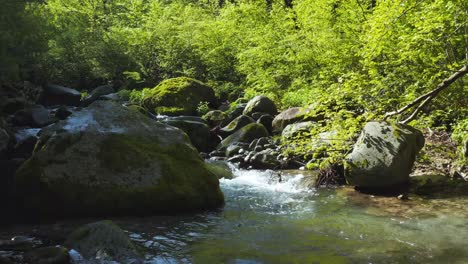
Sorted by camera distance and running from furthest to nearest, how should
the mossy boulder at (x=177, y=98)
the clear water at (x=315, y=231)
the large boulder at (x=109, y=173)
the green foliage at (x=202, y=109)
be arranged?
the mossy boulder at (x=177, y=98)
the green foliage at (x=202, y=109)
the large boulder at (x=109, y=173)
the clear water at (x=315, y=231)

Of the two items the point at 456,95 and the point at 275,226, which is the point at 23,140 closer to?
the point at 275,226

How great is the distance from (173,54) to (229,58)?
315 centimetres

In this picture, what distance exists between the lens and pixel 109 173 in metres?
6.96

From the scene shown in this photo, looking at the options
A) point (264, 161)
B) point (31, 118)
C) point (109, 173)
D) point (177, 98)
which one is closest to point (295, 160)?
point (264, 161)

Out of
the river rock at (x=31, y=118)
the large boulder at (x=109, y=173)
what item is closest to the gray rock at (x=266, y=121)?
the large boulder at (x=109, y=173)

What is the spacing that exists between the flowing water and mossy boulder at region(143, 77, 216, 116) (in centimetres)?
852

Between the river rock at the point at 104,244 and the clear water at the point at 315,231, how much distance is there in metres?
0.28

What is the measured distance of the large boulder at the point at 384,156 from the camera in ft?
26.0

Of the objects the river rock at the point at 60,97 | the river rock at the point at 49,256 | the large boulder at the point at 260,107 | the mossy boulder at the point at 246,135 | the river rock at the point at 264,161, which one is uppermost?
the river rock at the point at 60,97

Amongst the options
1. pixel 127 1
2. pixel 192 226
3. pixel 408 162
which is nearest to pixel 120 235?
pixel 192 226

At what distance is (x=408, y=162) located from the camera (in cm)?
811

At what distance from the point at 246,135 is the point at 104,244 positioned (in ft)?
25.5

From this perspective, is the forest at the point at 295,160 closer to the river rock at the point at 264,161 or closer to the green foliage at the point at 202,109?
the river rock at the point at 264,161

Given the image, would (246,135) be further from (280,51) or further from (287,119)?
(280,51)
